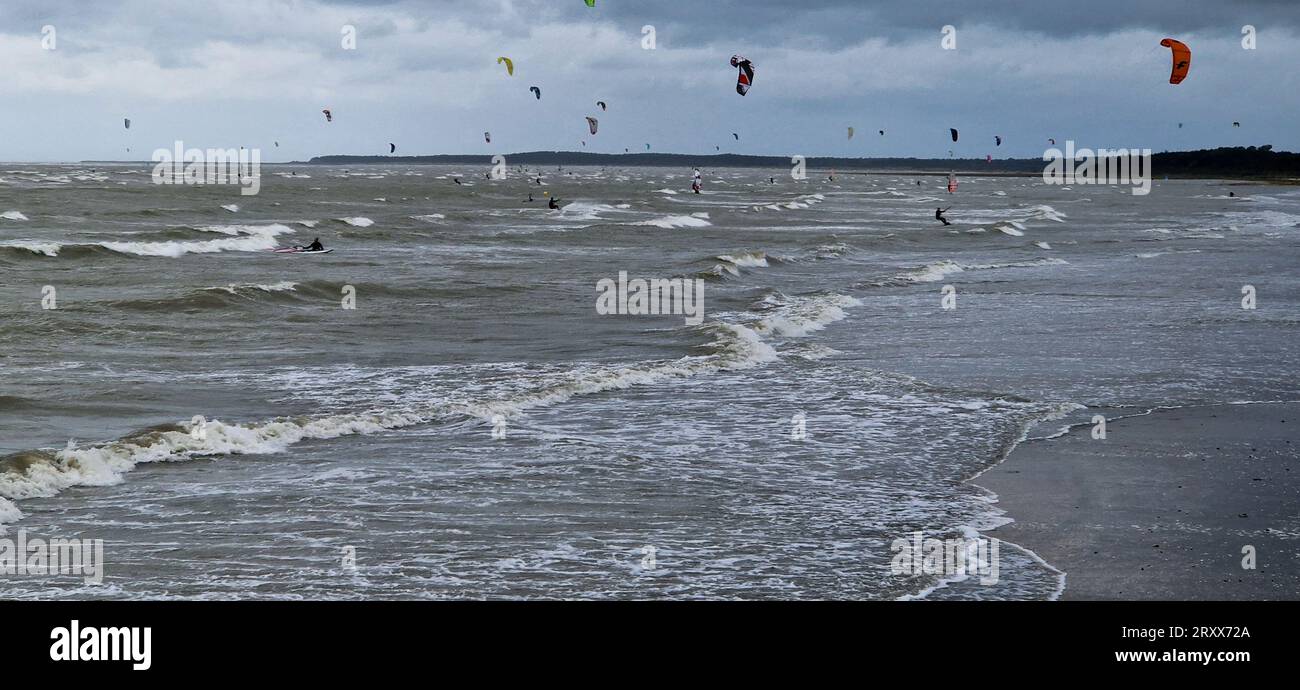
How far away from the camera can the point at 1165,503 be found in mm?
9805

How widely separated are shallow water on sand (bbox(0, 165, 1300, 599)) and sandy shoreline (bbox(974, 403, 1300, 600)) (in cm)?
38

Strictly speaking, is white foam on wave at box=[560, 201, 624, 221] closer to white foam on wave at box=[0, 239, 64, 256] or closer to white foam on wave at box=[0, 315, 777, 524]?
white foam on wave at box=[0, 239, 64, 256]

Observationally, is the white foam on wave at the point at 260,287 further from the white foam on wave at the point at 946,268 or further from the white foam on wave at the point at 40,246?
the white foam on wave at the point at 946,268

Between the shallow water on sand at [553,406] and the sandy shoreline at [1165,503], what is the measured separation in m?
0.38

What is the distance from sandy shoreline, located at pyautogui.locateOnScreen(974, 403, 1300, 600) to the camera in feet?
26.0

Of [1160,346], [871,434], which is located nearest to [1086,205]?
[1160,346]

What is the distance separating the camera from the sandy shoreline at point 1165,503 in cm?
793

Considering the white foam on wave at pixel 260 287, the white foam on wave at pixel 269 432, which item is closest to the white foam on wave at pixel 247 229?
the white foam on wave at pixel 260 287

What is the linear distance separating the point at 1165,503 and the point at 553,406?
6442 millimetres

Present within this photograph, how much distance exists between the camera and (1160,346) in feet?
62.1
